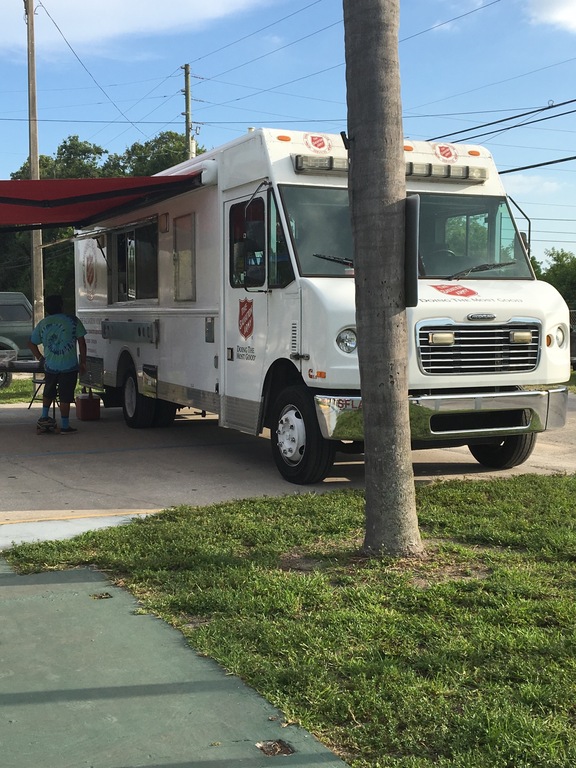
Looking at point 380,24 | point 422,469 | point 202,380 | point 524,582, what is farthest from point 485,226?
point 524,582

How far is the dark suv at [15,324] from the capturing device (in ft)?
69.5

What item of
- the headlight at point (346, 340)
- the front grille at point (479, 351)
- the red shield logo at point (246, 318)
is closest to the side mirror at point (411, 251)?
the headlight at point (346, 340)

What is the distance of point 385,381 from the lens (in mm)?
5434

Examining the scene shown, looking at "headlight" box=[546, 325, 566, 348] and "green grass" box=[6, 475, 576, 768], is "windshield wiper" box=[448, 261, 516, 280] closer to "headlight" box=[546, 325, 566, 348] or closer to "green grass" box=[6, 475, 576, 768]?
"headlight" box=[546, 325, 566, 348]

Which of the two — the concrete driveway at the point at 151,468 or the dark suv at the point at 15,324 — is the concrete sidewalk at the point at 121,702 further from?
the dark suv at the point at 15,324

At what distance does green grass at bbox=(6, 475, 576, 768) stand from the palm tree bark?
1.33ft

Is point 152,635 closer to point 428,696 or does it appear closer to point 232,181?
point 428,696

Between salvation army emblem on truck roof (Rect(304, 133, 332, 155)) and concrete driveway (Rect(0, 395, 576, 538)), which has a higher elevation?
salvation army emblem on truck roof (Rect(304, 133, 332, 155))

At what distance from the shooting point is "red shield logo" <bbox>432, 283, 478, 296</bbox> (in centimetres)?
803

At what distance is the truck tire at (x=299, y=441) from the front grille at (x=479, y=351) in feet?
3.48

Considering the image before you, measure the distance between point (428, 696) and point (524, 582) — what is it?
5.17 feet

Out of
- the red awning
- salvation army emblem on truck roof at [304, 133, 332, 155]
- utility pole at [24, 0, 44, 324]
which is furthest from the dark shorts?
utility pole at [24, 0, 44, 324]

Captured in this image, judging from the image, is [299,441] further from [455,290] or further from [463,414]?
[455,290]

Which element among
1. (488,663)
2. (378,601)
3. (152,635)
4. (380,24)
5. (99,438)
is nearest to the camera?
(488,663)
